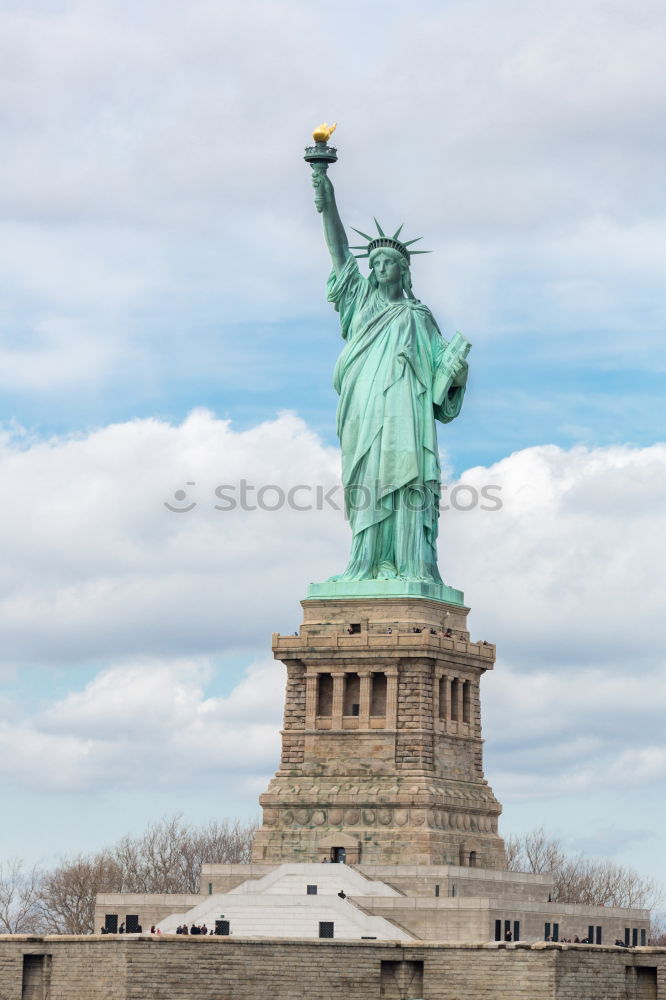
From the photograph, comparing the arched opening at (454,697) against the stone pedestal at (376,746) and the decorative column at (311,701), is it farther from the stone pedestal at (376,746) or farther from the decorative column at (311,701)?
the decorative column at (311,701)

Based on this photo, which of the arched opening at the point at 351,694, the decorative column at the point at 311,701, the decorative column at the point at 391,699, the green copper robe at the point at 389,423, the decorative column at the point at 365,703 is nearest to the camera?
the decorative column at the point at 391,699

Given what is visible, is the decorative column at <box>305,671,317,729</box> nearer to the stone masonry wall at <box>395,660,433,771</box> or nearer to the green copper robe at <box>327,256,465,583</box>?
the stone masonry wall at <box>395,660,433,771</box>

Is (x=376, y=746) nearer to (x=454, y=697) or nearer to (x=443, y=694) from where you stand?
(x=443, y=694)

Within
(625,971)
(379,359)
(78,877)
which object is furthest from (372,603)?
(78,877)

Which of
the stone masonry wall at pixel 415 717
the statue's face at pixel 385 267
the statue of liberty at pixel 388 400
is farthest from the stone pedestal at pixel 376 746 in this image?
the statue's face at pixel 385 267

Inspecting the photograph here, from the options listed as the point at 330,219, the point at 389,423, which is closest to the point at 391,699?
the point at 389,423

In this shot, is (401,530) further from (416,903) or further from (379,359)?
(416,903)
